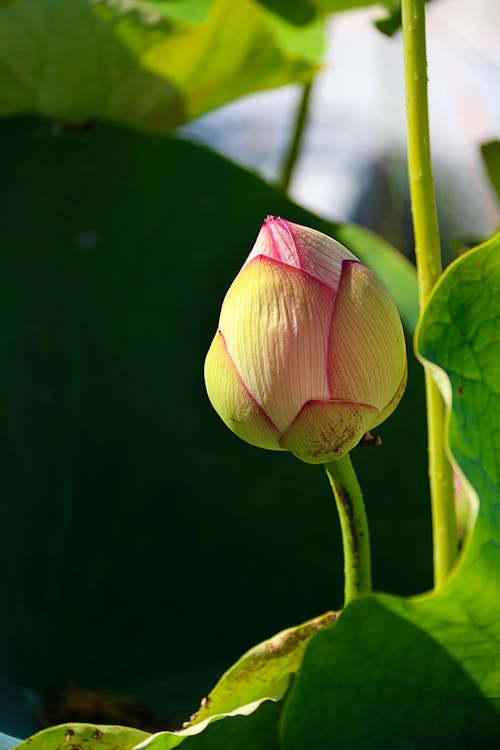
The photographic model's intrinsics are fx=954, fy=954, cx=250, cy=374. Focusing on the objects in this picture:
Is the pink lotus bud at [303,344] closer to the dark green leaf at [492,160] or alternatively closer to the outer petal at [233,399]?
the outer petal at [233,399]

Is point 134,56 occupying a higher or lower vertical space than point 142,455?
higher

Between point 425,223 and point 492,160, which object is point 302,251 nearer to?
point 425,223

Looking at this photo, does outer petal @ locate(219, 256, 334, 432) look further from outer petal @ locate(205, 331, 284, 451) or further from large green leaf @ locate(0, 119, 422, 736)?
large green leaf @ locate(0, 119, 422, 736)

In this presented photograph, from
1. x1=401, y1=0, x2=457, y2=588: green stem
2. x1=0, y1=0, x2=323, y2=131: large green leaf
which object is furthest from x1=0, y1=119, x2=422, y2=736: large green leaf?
x1=401, y1=0, x2=457, y2=588: green stem

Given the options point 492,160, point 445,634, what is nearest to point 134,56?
point 492,160

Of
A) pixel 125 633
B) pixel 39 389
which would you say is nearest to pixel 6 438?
pixel 39 389

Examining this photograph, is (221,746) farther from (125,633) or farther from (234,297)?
(125,633)
